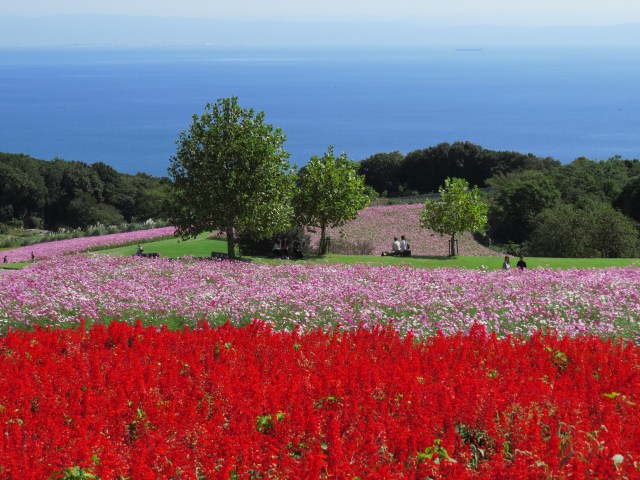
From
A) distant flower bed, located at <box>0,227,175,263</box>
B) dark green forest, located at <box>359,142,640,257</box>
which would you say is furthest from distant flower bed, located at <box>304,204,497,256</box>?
distant flower bed, located at <box>0,227,175,263</box>

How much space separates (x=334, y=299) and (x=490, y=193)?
6540cm

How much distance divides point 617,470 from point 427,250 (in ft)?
160

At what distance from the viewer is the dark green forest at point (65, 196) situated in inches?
3698

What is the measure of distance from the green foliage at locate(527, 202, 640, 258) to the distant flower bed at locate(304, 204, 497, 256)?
20.2 ft

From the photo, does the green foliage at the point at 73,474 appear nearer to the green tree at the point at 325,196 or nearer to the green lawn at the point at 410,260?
the green lawn at the point at 410,260

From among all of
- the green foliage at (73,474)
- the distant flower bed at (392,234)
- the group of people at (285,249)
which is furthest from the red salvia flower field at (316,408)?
the distant flower bed at (392,234)

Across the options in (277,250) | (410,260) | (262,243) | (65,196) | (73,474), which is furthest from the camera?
(65,196)

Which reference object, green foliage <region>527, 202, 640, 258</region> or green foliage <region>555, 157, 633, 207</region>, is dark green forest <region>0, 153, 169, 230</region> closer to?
green foliage <region>555, 157, 633, 207</region>

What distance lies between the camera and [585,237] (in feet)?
165

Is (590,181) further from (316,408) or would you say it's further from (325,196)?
(316,408)

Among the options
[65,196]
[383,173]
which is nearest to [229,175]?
[65,196]

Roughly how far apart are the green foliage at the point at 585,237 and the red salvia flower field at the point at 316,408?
37137mm

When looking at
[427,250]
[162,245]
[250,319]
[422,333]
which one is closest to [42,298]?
[250,319]

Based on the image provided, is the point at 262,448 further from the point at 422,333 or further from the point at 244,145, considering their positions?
the point at 244,145
